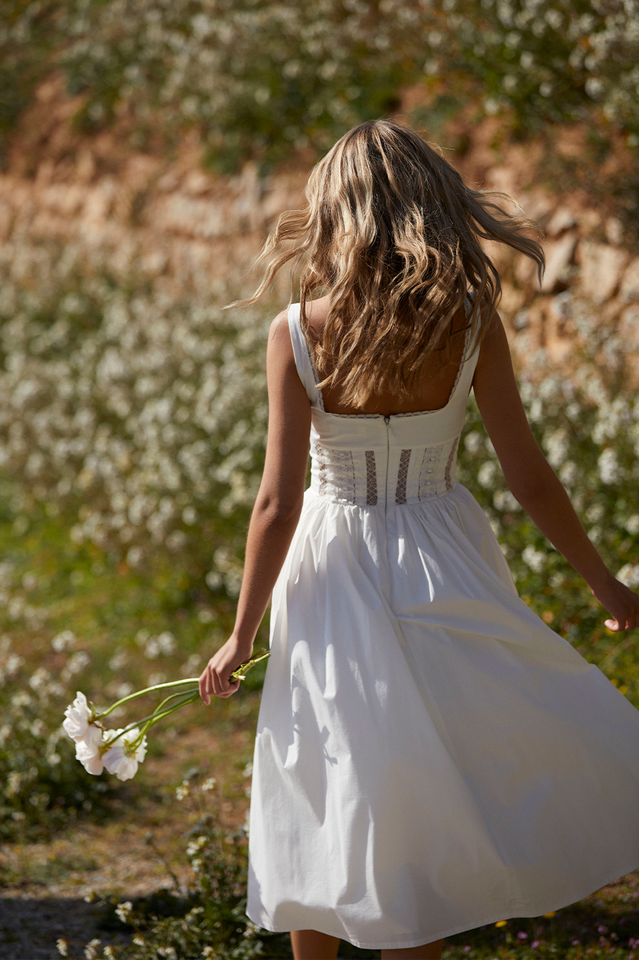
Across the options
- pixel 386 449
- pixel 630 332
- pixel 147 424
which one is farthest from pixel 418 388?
pixel 147 424

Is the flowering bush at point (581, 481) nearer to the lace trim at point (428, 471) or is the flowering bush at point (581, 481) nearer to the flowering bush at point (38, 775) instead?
the lace trim at point (428, 471)

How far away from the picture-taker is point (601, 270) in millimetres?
4949

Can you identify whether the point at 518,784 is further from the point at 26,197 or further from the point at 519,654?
the point at 26,197

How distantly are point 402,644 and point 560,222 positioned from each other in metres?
4.08

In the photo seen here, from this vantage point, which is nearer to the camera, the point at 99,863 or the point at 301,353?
the point at 301,353

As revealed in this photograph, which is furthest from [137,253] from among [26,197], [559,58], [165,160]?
[559,58]

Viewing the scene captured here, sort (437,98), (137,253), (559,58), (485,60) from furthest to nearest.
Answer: (137,253) < (437,98) < (485,60) < (559,58)

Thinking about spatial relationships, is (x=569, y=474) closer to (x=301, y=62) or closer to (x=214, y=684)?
(x=214, y=684)

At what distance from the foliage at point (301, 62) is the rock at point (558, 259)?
70 cm

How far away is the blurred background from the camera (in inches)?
139

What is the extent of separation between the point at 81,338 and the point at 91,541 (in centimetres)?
264

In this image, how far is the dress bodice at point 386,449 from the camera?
1945 mm

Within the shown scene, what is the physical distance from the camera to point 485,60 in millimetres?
A: 5750

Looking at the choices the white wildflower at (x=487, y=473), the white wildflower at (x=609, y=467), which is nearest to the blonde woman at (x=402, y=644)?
the white wildflower at (x=609, y=467)
